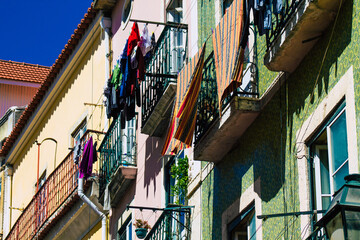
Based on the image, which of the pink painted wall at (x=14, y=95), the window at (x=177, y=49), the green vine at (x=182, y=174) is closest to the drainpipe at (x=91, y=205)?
the window at (x=177, y=49)

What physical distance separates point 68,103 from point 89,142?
13.9ft

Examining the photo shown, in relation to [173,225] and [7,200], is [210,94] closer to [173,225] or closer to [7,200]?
A: [173,225]

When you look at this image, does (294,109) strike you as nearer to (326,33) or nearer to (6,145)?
(326,33)

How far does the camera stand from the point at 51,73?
81.7 ft

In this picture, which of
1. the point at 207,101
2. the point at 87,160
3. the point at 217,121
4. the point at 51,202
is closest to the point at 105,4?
the point at 87,160

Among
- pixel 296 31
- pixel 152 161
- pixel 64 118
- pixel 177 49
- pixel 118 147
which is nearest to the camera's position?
pixel 296 31

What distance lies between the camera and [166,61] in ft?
52.5

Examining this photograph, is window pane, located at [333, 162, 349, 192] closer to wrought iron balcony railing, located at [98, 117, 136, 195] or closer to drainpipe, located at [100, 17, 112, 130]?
wrought iron balcony railing, located at [98, 117, 136, 195]

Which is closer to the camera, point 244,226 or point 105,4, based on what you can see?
point 244,226

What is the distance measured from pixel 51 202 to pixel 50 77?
3.16 metres

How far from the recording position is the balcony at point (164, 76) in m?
15.7

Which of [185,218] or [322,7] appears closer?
[322,7]

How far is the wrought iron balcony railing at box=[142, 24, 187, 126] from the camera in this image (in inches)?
623

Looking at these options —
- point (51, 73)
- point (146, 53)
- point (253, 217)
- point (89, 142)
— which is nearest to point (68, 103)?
point (51, 73)
